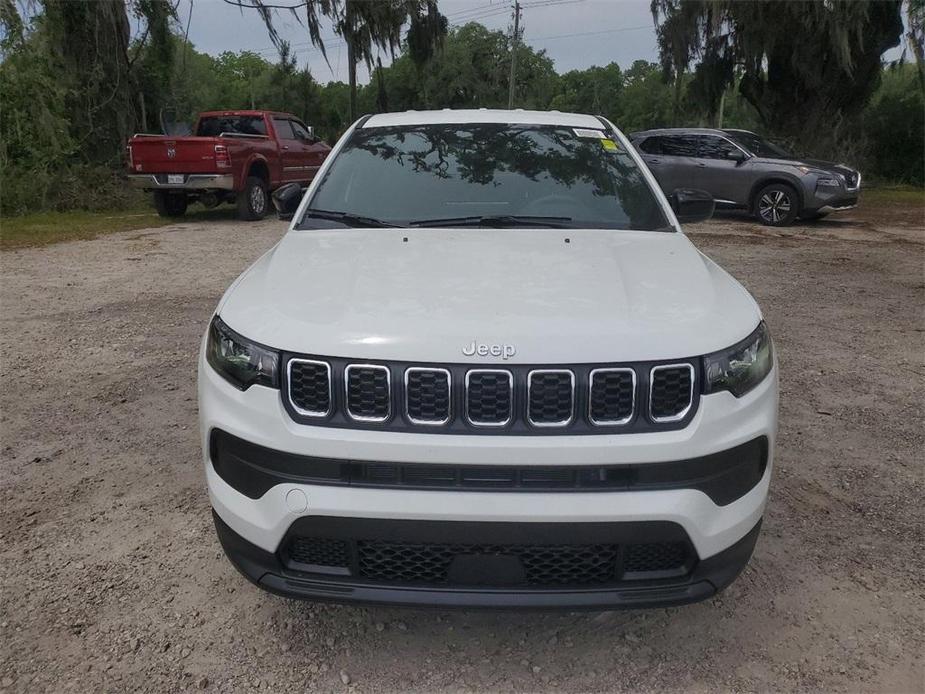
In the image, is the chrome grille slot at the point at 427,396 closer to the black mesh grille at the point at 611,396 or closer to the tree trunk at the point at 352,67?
the black mesh grille at the point at 611,396

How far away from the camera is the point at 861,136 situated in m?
22.2

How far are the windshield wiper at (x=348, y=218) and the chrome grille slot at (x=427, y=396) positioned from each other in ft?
4.31

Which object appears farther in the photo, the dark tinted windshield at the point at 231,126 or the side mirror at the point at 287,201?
the dark tinted windshield at the point at 231,126

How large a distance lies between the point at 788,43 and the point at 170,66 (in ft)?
47.1

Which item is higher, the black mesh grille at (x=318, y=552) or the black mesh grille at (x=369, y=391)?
the black mesh grille at (x=369, y=391)

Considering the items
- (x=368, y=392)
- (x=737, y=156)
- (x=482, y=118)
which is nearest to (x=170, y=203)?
(x=737, y=156)

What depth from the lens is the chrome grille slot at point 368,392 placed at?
2.21 meters

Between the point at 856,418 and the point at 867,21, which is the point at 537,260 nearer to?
the point at 856,418

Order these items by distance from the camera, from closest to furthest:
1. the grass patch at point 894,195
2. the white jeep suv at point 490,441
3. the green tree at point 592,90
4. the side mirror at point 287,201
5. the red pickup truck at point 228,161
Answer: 1. the white jeep suv at point 490,441
2. the side mirror at point 287,201
3. the red pickup truck at point 228,161
4. the grass patch at point 894,195
5. the green tree at point 592,90

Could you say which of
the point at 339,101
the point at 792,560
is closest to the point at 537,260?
the point at 792,560

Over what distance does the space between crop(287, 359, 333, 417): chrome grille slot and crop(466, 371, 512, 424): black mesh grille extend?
0.39 m

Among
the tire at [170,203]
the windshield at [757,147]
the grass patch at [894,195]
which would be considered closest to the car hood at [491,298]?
the windshield at [757,147]

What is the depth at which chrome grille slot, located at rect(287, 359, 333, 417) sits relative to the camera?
7.35 feet

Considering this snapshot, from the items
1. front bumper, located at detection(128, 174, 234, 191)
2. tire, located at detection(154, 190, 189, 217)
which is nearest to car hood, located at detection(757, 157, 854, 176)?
front bumper, located at detection(128, 174, 234, 191)
